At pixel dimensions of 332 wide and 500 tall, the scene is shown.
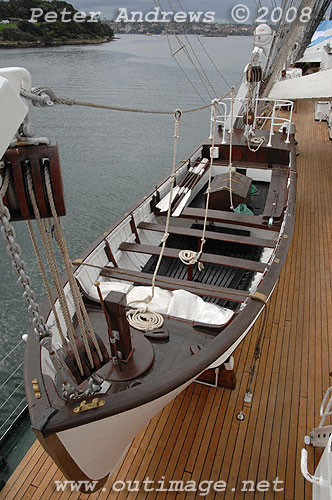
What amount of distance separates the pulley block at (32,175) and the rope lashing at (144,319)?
92.6 inches

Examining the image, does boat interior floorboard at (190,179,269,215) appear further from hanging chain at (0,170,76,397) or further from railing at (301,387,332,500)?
hanging chain at (0,170,76,397)

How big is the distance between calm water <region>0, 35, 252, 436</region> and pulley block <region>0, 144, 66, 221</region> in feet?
16.7

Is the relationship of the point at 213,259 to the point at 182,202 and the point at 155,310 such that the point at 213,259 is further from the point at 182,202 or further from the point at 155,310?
the point at 182,202

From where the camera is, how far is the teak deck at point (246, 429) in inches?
157

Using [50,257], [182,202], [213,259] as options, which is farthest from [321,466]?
[182,202]

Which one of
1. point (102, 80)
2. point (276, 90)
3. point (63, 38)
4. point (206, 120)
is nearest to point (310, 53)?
point (206, 120)

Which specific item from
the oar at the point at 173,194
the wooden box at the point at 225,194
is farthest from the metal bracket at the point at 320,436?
the wooden box at the point at 225,194

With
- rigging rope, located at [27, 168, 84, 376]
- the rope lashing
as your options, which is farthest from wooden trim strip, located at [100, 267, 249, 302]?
rigging rope, located at [27, 168, 84, 376]

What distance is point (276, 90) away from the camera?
11.0m

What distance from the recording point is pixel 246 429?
14.5 ft

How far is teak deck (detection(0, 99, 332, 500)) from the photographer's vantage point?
13.1 feet

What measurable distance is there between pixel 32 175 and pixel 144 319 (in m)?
2.65

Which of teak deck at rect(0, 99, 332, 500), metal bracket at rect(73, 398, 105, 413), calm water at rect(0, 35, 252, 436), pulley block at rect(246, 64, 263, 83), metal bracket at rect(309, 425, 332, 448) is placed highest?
pulley block at rect(246, 64, 263, 83)

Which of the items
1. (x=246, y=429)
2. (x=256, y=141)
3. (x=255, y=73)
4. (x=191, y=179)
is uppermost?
(x=255, y=73)
